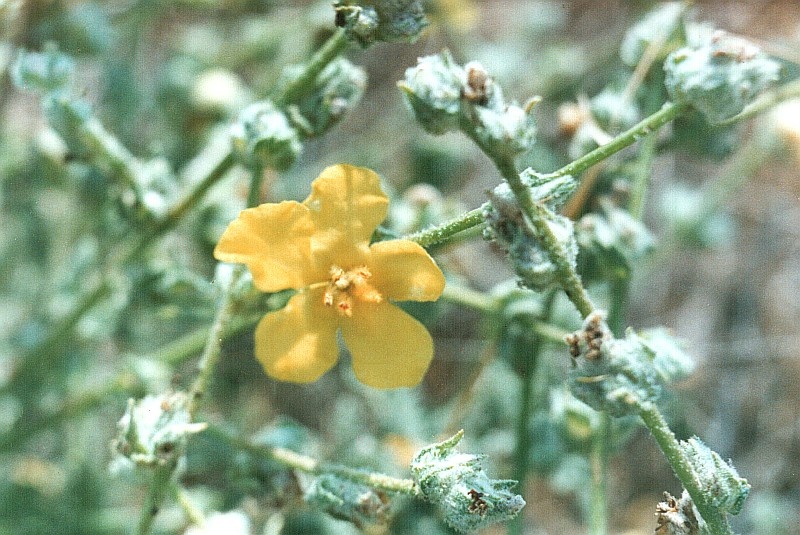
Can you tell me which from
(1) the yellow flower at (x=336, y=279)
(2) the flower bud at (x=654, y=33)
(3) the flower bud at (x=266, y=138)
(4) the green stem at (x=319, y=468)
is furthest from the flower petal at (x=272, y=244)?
(2) the flower bud at (x=654, y=33)

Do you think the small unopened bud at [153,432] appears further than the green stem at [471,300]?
No

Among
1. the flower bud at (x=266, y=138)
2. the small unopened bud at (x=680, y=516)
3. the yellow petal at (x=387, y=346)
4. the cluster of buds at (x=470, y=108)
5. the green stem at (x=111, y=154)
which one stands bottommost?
the small unopened bud at (x=680, y=516)

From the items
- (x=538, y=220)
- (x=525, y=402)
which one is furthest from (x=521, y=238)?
(x=525, y=402)

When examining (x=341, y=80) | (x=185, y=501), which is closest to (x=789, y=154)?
(x=341, y=80)

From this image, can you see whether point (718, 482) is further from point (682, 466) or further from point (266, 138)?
point (266, 138)

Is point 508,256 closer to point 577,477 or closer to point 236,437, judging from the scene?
point 236,437

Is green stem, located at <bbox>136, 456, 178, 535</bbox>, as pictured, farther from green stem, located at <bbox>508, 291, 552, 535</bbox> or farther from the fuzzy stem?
green stem, located at <bbox>508, 291, 552, 535</bbox>

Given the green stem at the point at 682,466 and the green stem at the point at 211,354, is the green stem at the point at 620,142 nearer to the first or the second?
the green stem at the point at 682,466
